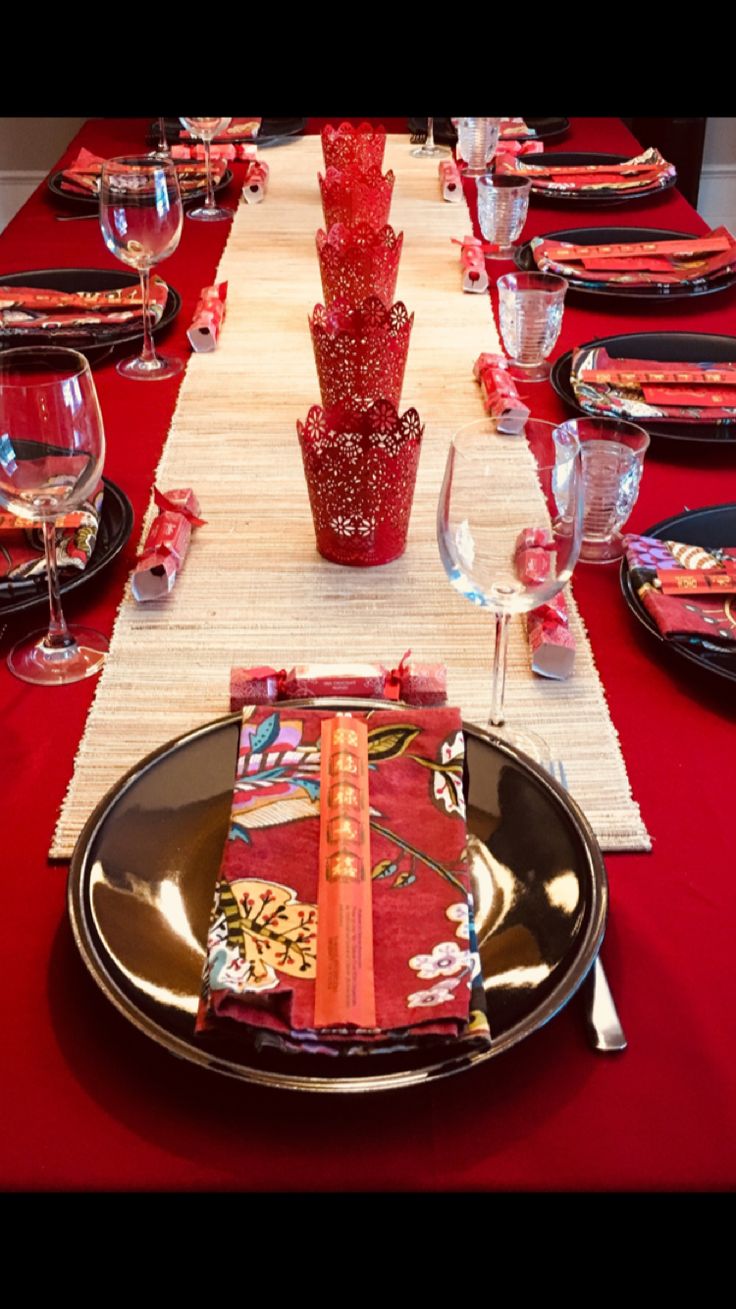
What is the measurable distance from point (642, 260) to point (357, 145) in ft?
1.63

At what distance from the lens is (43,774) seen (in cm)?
84

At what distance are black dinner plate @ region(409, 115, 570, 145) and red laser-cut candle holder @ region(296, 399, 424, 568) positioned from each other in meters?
1.61

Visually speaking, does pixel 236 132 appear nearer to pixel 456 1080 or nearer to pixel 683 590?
pixel 683 590

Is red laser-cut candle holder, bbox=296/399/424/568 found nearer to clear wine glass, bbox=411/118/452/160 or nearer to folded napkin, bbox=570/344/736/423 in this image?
folded napkin, bbox=570/344/736/423

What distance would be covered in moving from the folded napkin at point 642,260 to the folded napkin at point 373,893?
1.09m

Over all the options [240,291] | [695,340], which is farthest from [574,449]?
[240,291]

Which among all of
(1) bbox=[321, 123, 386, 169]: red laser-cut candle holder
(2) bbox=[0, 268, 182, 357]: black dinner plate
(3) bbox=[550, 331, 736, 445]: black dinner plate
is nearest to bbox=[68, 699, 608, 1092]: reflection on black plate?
(3) bbox=[550, 331, 736, 445]: black dinner plate

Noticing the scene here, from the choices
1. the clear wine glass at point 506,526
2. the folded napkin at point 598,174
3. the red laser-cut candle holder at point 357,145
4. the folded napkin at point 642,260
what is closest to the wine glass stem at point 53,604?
the clear wine glass at point 506,526

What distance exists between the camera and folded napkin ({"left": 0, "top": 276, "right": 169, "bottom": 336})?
1.54 meters

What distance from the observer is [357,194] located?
1.83 m

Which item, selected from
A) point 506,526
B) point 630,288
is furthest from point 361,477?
point 630,288

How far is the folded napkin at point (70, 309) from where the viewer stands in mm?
1537

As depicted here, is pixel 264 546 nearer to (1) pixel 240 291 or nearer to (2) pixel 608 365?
(2) pixel 608 365

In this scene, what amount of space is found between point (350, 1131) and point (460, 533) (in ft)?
1.31
